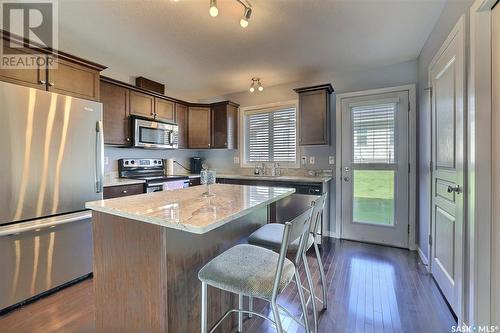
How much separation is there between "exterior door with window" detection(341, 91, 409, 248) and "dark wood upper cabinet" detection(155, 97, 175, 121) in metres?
2.70

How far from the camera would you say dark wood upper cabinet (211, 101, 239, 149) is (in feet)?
13.3

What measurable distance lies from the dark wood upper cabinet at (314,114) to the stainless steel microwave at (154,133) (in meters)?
2.05

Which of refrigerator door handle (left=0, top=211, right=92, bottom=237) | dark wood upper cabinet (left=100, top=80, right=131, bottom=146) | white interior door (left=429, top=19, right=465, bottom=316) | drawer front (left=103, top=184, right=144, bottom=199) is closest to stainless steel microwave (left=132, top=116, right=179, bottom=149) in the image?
dark wood upper cabinet (left=100, top=80, right=131, bottom=146)

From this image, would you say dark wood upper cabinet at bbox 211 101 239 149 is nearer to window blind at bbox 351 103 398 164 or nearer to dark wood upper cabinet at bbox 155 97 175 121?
dark wood upper cabinet at bbox 155 97 175 121

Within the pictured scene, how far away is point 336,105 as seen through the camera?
339cm

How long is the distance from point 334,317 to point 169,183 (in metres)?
2.58

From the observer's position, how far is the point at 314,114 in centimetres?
336

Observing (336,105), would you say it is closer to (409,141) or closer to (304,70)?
(304,70)

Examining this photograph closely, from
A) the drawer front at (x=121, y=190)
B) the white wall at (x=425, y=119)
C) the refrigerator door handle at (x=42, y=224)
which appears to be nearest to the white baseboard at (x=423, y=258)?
the white wall at (x=425, y=119)

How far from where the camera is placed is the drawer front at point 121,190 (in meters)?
2.54

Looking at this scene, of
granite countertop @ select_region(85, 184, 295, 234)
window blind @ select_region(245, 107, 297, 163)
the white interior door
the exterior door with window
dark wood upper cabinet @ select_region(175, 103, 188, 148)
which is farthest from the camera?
dark wood upper cabinet @ select_region(175, 103, 188, 148)

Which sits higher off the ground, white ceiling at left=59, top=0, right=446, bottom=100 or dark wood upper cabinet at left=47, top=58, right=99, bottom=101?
white ceiling at left=59, top=0, right=446, bottom=100

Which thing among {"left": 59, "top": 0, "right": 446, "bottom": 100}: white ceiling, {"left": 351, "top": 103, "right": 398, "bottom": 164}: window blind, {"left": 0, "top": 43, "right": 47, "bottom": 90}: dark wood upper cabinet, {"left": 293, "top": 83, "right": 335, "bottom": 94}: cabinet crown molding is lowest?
{"left": 351, "top": 103, "right": 398, "bottom": 164}: window blind

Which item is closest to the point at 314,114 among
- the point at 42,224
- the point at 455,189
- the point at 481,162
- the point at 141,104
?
the point at 455,189
